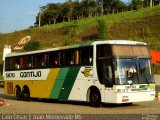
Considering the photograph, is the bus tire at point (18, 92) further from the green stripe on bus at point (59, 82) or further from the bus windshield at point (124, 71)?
the bus windshield at point (124, 71)

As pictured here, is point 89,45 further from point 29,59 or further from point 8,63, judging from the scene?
point 8,63

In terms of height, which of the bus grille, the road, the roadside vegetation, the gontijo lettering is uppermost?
the roadside vegetation

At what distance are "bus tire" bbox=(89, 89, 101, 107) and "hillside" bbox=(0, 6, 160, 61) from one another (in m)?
33.7

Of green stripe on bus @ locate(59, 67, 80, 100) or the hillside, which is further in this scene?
the hillside

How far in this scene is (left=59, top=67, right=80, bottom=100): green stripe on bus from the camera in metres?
22.0

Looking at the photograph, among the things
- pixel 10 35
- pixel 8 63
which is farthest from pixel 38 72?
pixel 10 35

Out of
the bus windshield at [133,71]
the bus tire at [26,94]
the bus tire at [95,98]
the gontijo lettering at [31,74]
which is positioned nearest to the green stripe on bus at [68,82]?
the bus tire at [95,98]

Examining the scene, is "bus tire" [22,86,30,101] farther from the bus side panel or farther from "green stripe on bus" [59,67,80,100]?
"green stripe on bus" [59,67,80,100]

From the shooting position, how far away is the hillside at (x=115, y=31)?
221 ft

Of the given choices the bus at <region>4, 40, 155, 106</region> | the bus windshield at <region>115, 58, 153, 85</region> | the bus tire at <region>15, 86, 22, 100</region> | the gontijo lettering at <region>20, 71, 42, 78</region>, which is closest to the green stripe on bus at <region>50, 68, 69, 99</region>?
the bus at <region>4, 40, 155, 106</region>

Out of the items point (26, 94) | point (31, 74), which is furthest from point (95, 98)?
point (26, 94)

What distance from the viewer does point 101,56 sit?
794 inches

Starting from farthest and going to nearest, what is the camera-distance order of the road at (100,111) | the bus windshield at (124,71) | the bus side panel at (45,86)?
1. the bus side panel at (45,86)
2. the bus windshield at (124,71)
3. the road at (100,111)

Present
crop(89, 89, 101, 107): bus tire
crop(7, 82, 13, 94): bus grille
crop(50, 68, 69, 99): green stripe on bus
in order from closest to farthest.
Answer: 1. crop(89, 89, 101, 107): bus tire
2. crop(50, 68, 69, 99): green stripe on bus
3. crop(7, 82, 13, 94): bus grille
